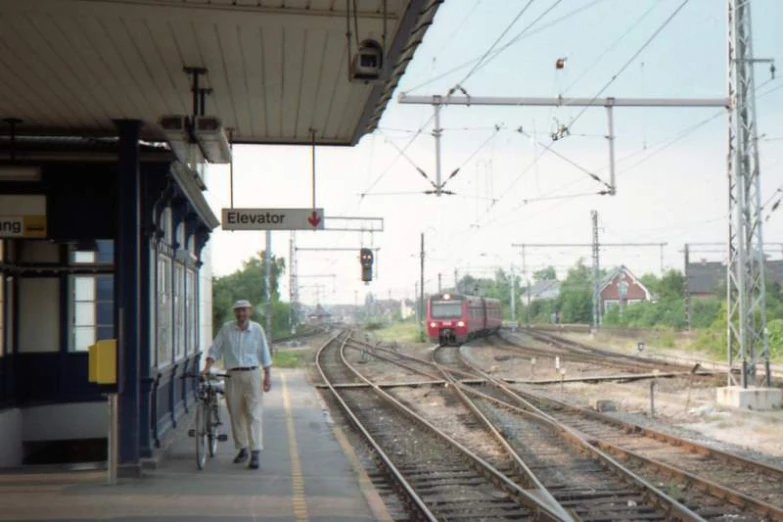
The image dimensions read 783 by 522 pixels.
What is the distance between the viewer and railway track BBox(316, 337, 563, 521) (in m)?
8.14

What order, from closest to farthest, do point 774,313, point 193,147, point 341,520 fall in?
point 341,520 → point 193,147 → point 774,313

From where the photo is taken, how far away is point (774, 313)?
44438mm

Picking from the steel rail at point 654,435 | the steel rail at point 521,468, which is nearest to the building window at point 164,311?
the steel rail at point 521,468

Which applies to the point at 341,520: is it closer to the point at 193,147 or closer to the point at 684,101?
the point at 193,147

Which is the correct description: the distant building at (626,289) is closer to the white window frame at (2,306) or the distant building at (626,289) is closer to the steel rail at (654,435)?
the steel rail at (654,435)

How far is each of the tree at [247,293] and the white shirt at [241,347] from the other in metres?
29.4

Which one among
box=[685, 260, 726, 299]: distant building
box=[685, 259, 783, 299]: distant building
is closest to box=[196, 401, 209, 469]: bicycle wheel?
box=[685, 259, 783, 299]: distant building

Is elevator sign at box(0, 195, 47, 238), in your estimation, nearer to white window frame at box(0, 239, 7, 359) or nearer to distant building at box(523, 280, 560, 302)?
A: white window frame at box(0, 239, 7, 359)

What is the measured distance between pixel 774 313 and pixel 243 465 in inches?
1582

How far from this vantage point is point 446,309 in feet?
142

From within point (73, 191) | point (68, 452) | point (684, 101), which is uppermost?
point (684, 101)

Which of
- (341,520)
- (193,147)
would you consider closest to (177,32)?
(193,147)

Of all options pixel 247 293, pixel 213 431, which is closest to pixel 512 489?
pixel 213 431

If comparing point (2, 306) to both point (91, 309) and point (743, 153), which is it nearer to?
point (91, 309)
